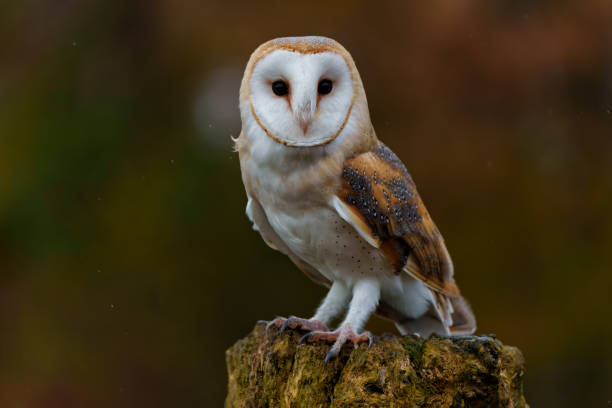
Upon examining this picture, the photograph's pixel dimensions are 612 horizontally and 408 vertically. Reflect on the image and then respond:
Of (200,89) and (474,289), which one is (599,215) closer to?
(474,289)

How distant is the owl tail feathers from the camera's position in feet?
5.71

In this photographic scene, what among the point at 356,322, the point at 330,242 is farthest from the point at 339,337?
the point at 330,242

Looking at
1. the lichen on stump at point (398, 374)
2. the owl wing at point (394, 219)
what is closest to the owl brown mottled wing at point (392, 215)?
the owl wing at point (394, 219)

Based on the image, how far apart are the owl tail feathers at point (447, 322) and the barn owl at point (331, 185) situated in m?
0.12

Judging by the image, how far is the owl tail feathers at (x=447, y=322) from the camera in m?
1.74

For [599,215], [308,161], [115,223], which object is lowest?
[599,215]

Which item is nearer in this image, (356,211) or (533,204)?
(356,211)

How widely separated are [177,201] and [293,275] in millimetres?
590

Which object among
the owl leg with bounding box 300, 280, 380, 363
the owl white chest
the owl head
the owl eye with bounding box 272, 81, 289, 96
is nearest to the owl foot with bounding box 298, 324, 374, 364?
the owl leg with bounding box 300, 280, 380, 363

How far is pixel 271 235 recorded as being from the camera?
5.56 ft

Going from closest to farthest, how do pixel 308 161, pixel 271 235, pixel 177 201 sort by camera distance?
pixel 308 161, pixel 271 235, pixel 177 201

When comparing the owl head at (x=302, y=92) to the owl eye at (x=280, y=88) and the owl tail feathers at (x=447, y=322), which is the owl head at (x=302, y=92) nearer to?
the owl eye at (x=280, y=88)

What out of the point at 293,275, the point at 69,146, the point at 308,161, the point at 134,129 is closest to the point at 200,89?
the point at 134,129

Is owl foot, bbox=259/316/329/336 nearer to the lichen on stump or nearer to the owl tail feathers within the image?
the lichen on stump
